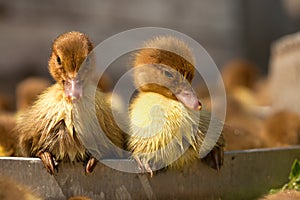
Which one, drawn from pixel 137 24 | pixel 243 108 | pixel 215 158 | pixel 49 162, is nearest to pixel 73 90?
pixel 49 162

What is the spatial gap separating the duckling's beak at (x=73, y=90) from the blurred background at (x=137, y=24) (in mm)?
3786

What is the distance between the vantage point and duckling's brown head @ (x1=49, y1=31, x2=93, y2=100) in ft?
5.90

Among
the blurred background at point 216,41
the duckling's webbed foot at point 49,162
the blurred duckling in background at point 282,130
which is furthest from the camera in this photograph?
the blurred background at point 216,41

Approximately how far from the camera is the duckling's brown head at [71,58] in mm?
1800

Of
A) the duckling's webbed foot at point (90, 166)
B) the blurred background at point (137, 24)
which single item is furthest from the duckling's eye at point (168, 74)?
the blurred background at point (137, 24)

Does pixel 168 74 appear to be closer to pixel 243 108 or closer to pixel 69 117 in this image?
pixel 69 117

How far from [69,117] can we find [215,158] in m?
0.39

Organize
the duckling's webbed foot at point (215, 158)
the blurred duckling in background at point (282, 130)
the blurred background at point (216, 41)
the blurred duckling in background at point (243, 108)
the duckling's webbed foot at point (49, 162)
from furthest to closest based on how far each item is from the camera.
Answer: the blurred background at point (216, 41) < the blurred duckling in background at point (282, 130) < the blurred duckling in background at point (243, 108) < the duckling's webbed foot at point (215, 158) < the duckling's webbed foot at point (49, 162)

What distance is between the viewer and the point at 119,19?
6113 millimetres

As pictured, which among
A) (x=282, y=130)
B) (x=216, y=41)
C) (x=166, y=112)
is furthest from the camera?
(x=216, y=41)

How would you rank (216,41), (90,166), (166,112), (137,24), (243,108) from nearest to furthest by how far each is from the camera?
(90,166)
(166,112)
(243,108)
(137,24)
(216,41)

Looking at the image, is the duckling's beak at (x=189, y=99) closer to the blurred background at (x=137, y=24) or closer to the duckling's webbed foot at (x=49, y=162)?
the duckling's webbed foot at (x=49, y=162)

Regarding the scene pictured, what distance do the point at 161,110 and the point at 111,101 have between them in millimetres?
209

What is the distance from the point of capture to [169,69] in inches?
75.7
